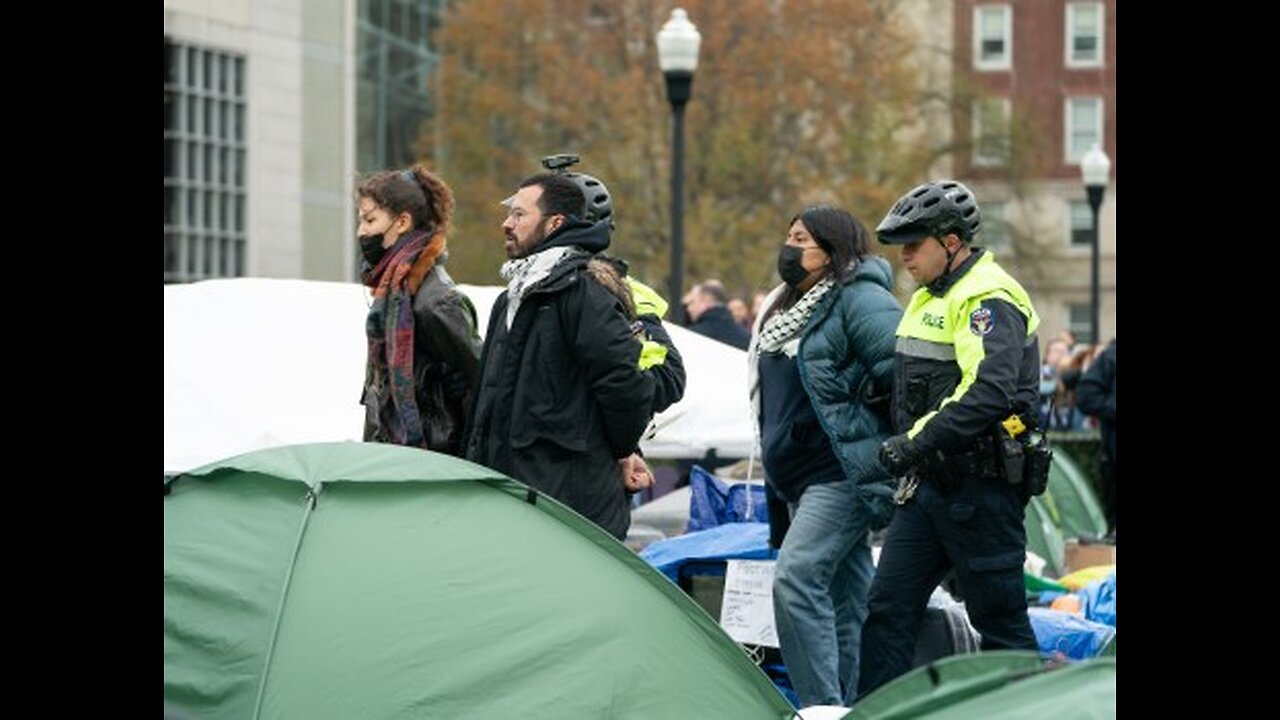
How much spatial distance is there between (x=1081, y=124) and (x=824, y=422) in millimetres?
65795

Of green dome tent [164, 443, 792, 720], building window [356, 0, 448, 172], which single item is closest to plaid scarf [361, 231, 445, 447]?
green dome tent [164, 443, 792, 720]

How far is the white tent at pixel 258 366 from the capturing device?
37.0ft

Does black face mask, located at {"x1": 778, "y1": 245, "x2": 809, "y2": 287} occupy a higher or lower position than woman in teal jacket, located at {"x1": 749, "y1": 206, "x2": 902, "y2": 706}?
higher

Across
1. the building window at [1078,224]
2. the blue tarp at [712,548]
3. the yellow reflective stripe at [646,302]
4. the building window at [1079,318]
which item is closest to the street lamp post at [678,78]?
the blue tarp at [712,548]

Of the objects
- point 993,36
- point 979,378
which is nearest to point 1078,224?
point 993,36

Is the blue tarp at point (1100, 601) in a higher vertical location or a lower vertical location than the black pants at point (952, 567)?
lower

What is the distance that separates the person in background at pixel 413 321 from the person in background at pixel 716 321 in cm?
800

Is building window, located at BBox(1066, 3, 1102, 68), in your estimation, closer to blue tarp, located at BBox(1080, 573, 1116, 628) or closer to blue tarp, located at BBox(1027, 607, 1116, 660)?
blue tarp, located at BBox(1080, 573, 1116, 628)

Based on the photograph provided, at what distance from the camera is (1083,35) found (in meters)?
72.6

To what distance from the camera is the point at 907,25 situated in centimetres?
5803

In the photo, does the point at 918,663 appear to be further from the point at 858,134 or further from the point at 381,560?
the point at 858,134

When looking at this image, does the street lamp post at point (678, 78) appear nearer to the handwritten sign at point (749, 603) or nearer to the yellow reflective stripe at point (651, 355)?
the handwritten sign at point (749, 603)

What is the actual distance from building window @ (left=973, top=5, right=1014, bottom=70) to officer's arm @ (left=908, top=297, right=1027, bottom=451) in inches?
2498

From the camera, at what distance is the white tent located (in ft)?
37.0
